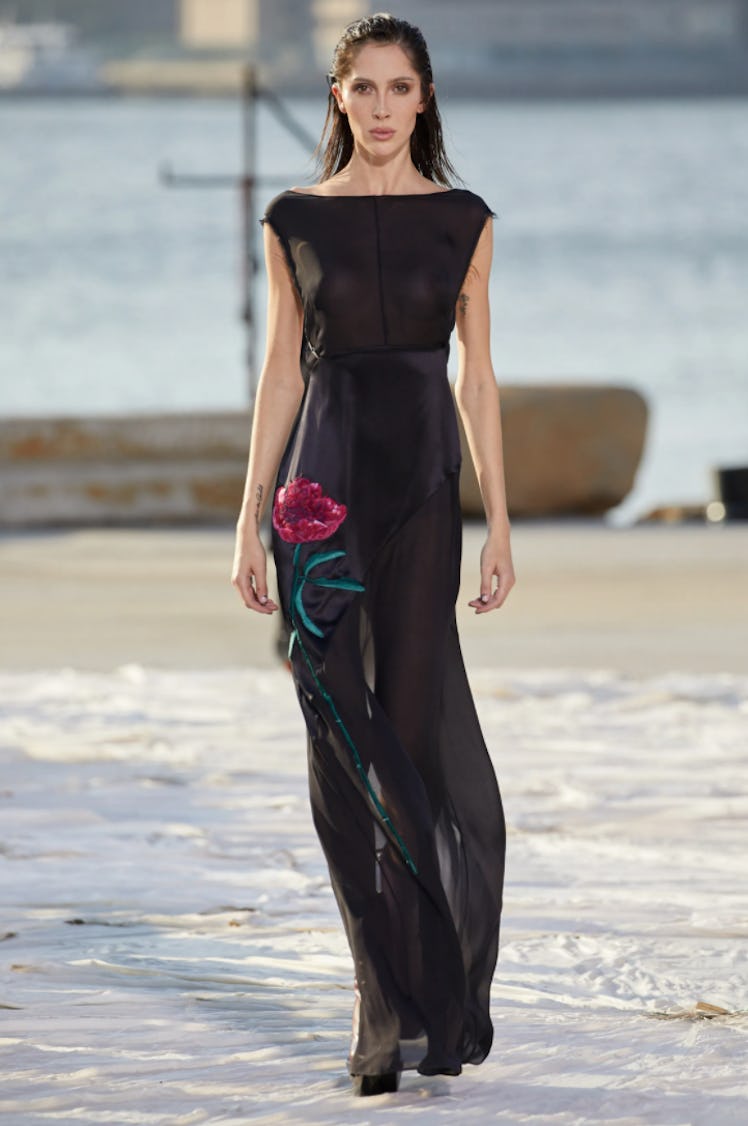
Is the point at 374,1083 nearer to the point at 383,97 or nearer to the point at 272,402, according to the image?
the point at 272,402

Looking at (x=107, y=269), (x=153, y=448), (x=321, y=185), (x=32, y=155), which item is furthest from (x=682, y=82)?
(x=321, y=185)

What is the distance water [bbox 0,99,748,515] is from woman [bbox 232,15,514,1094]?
0.46 m

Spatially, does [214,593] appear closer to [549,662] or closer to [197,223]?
[549,662]

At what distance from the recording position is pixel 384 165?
13.2 feet

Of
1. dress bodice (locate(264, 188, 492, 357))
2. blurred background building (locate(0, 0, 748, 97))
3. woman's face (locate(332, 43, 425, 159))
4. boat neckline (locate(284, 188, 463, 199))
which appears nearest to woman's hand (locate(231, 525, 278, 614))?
dress bodice (locate(264, 188, 492, 357))

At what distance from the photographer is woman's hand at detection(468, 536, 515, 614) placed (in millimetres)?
4074

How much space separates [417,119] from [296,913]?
71.7 inches

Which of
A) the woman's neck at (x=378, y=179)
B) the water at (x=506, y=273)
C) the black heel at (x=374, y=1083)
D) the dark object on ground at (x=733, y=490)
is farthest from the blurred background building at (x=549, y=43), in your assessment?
the black heel at (x=374, y=1083)

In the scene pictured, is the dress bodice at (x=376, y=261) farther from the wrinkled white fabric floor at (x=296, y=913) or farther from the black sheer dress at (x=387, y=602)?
the wrinkled white fabric floor at (x=296, y=913)

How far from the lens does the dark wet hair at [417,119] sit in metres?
4.00

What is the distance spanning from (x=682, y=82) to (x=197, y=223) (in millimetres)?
63665

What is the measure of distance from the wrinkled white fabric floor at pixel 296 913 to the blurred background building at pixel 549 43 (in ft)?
380

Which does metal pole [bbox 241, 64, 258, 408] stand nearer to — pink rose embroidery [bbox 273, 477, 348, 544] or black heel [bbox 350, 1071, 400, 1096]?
pink rose embroidery [bbox 273, 477, 348, 544]

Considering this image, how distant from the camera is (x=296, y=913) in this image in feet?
17.1
